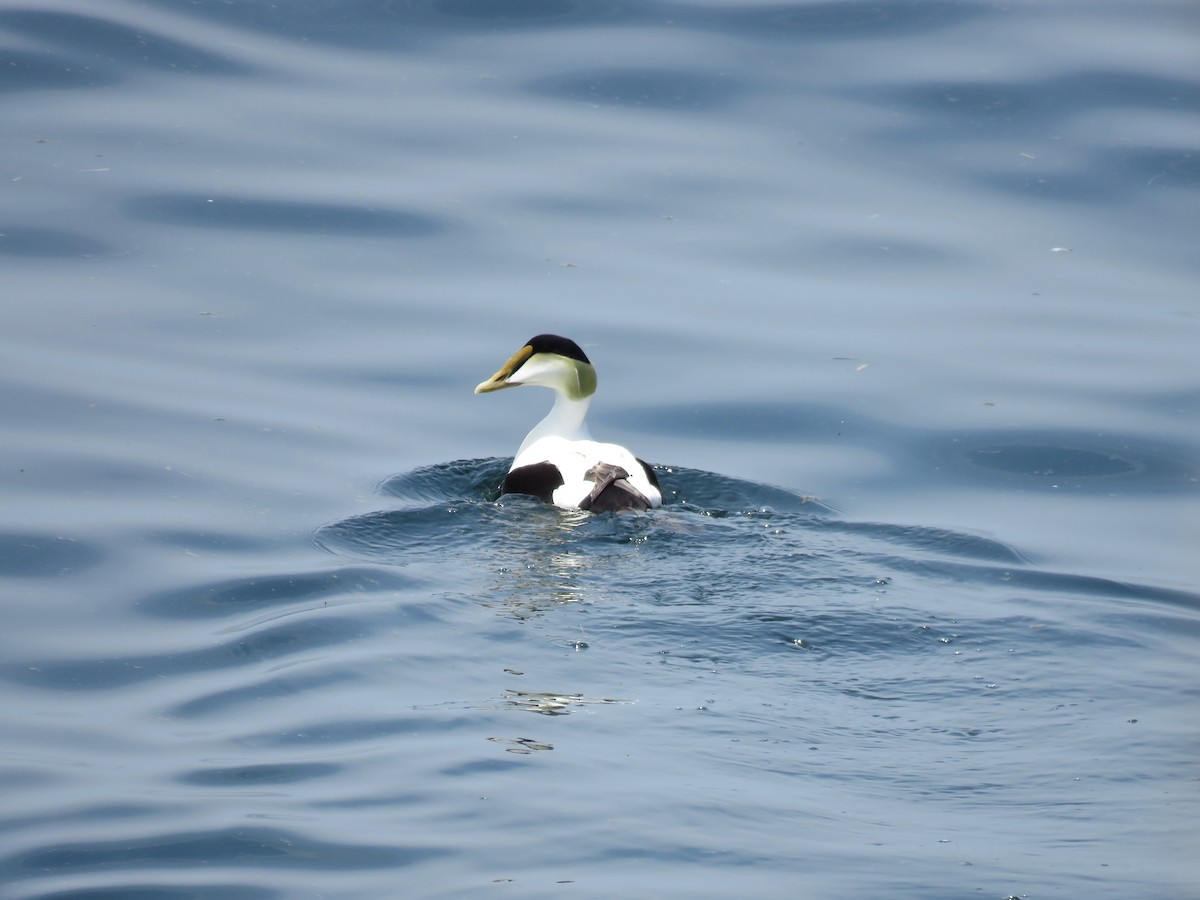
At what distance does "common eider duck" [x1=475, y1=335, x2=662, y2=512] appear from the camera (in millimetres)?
7707

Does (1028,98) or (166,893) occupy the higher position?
(1028,98)

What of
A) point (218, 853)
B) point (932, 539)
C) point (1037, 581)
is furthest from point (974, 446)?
point (218, 853)

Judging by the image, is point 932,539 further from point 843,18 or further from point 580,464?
point 843,18

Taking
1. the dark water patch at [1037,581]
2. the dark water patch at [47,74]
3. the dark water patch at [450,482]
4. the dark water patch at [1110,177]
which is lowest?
the dark water patch at [1037,581]

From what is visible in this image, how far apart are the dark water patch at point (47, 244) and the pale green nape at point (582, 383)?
11.7ft

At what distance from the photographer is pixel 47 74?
1255 cm

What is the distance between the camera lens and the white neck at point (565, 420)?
8494mm

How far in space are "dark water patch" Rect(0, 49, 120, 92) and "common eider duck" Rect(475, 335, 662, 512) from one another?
5.72 m

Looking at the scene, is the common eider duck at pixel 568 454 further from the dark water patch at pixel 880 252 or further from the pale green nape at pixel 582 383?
the dark water patch at pixel 880 252

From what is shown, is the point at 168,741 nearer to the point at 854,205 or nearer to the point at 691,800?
the point at 691,800

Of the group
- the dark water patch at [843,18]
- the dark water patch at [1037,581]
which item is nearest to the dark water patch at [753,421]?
the dark water patch at [1037,581]

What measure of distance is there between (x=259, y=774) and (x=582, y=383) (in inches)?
150

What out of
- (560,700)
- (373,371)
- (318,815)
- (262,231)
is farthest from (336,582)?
(262,231)

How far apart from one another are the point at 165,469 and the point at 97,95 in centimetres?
550
